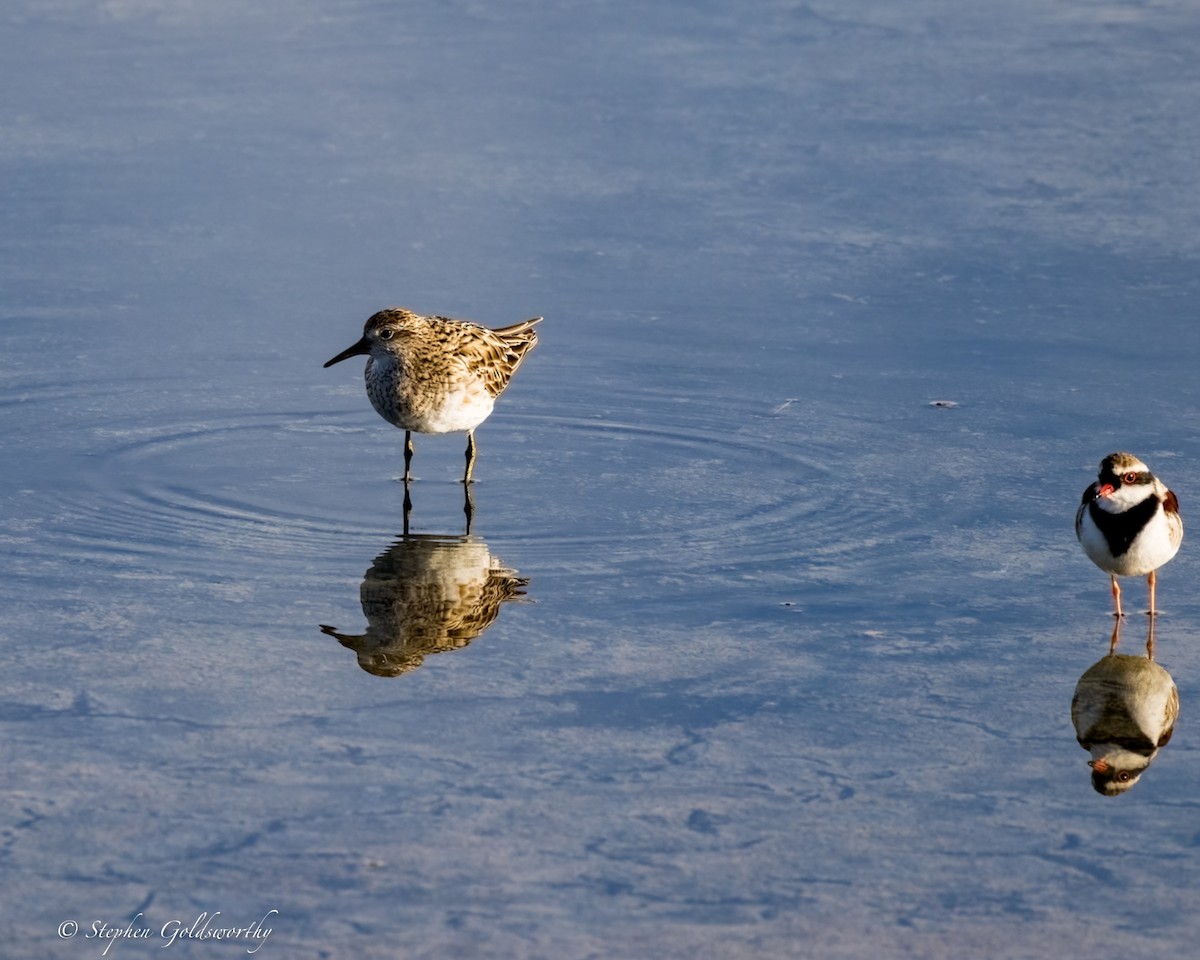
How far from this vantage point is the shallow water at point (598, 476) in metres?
6.29

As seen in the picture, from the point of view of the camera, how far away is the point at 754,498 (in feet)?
32.6

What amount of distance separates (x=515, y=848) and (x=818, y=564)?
3.06m

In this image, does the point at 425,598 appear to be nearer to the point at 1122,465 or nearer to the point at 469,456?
the point at 469,456

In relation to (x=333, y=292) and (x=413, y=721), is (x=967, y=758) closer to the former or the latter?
(x=413, y=721)

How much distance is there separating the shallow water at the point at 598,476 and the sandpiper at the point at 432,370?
277 mm

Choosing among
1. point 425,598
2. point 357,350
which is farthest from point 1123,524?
point 357,350

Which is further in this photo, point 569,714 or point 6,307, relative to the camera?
point 6,307

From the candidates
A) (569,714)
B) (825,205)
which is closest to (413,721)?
(569,714)

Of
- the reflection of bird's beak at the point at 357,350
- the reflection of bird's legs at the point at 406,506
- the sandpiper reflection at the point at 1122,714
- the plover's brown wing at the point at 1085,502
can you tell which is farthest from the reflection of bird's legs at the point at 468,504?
the sandpiper reflection at the point at 1122,714

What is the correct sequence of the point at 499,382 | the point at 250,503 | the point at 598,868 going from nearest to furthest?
the point at 598,868 < the point at 250,503 < the point at 499,382

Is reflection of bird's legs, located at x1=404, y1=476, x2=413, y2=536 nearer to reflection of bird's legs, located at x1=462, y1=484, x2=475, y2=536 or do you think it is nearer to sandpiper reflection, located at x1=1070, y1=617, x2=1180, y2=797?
reflection of bird's legs, located at x1=462, y1=484, x2=475, y2=536

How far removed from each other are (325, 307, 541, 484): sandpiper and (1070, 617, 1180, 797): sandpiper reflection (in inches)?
154

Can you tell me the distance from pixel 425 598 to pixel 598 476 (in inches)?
77.0

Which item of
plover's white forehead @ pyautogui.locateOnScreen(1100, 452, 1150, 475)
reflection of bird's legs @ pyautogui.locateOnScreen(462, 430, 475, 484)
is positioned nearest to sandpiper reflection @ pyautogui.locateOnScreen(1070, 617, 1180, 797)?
plover's white forehead @ pyautogui.locateOnScreen(1100, 452, 1150, 475)
